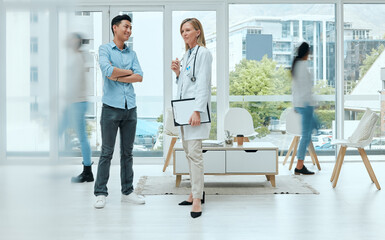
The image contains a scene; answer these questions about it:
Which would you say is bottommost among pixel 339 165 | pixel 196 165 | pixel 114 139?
pixel 339 165

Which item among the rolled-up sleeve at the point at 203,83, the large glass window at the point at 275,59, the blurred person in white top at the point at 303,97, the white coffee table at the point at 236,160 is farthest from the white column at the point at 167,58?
the rolled-up sleeve at the point at 203,83

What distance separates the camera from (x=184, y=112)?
10.4ft

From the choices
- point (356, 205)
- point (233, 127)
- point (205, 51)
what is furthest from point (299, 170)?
point (205, 51)

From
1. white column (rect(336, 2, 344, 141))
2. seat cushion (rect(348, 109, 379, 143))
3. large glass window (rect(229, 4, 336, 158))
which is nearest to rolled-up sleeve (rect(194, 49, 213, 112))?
seat cushion (rect(348, 109, 379, 143))

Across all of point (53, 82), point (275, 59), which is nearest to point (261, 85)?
point (275, 59)

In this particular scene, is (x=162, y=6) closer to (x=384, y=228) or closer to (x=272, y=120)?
(x=272, y=120)

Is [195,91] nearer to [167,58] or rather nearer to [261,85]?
[167,58]

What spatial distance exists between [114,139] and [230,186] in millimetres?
1471

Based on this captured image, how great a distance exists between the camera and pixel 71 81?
61cm

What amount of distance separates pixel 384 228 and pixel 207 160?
5.85 ft

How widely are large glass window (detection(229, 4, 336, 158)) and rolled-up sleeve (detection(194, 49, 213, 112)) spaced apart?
10.3 ft

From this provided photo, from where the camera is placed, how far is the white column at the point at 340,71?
245 inches

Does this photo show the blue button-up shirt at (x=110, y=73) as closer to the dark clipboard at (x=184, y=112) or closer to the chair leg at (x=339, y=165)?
the dark clipboard at (x=184, y=112)

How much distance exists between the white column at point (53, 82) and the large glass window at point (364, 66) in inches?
241
